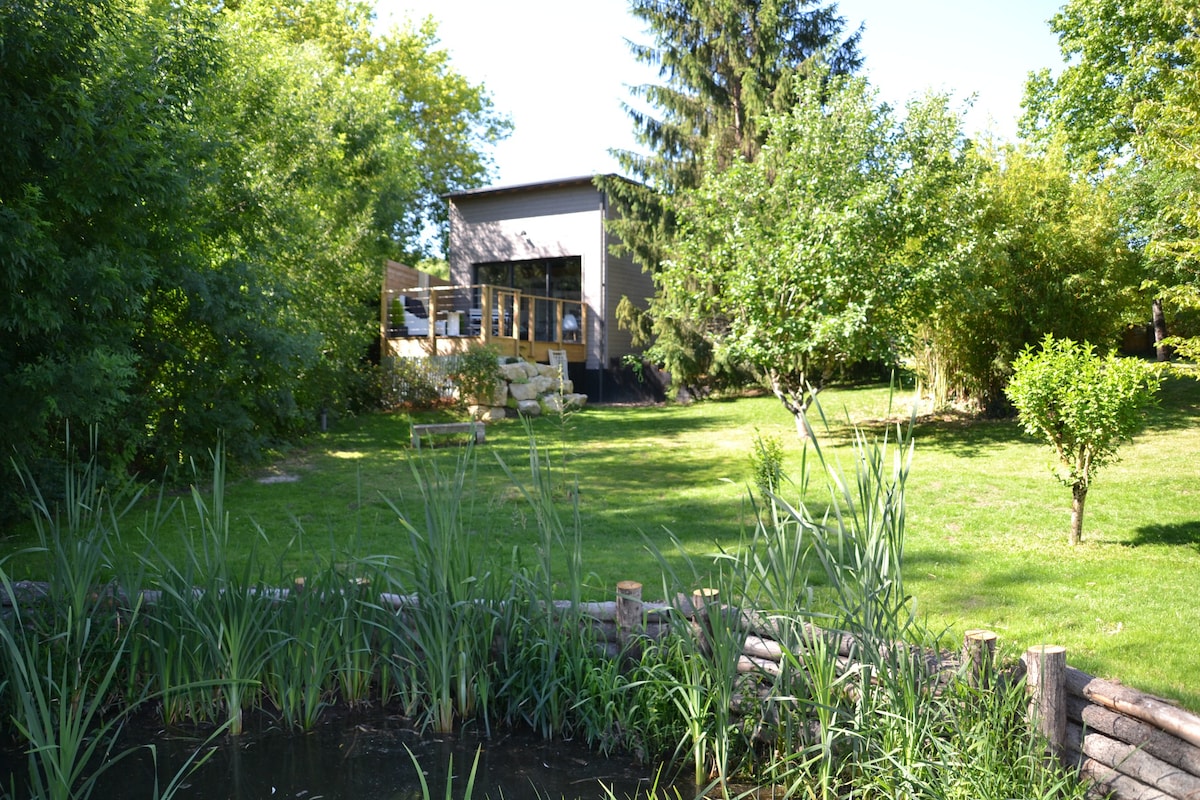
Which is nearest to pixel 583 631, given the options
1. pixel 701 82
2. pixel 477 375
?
pixel 477 375

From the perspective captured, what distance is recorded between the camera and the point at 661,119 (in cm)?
1653

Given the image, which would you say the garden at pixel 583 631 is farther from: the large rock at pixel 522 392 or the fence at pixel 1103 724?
the large rock at pixel 522 392

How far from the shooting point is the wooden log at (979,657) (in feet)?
10.2

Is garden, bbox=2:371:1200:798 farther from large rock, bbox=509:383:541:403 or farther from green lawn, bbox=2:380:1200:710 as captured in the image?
large rock, bbox=509:383:541:403

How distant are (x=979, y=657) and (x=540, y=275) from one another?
1776cm

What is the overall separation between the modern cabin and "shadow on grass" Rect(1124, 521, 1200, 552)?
11610mm

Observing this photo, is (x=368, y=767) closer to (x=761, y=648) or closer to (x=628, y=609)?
(x=628, y=609)

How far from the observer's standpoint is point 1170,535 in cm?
633

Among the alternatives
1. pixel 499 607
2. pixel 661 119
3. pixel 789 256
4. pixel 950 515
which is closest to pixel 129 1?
pixel 499 607

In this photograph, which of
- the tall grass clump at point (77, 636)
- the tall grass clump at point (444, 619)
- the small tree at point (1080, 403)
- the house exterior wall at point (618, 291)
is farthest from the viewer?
the house exterior wall at point (618, 291)

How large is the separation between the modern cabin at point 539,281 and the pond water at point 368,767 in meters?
12.9

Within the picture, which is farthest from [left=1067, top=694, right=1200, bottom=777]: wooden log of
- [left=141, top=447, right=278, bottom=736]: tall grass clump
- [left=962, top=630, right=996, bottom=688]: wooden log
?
[left=141, top=447, right=278, bottom=736]: tall grass clump

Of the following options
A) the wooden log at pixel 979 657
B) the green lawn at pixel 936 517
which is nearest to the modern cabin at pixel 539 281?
the green lawn at pixel 936 517

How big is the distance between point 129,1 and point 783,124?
25.0 ft
